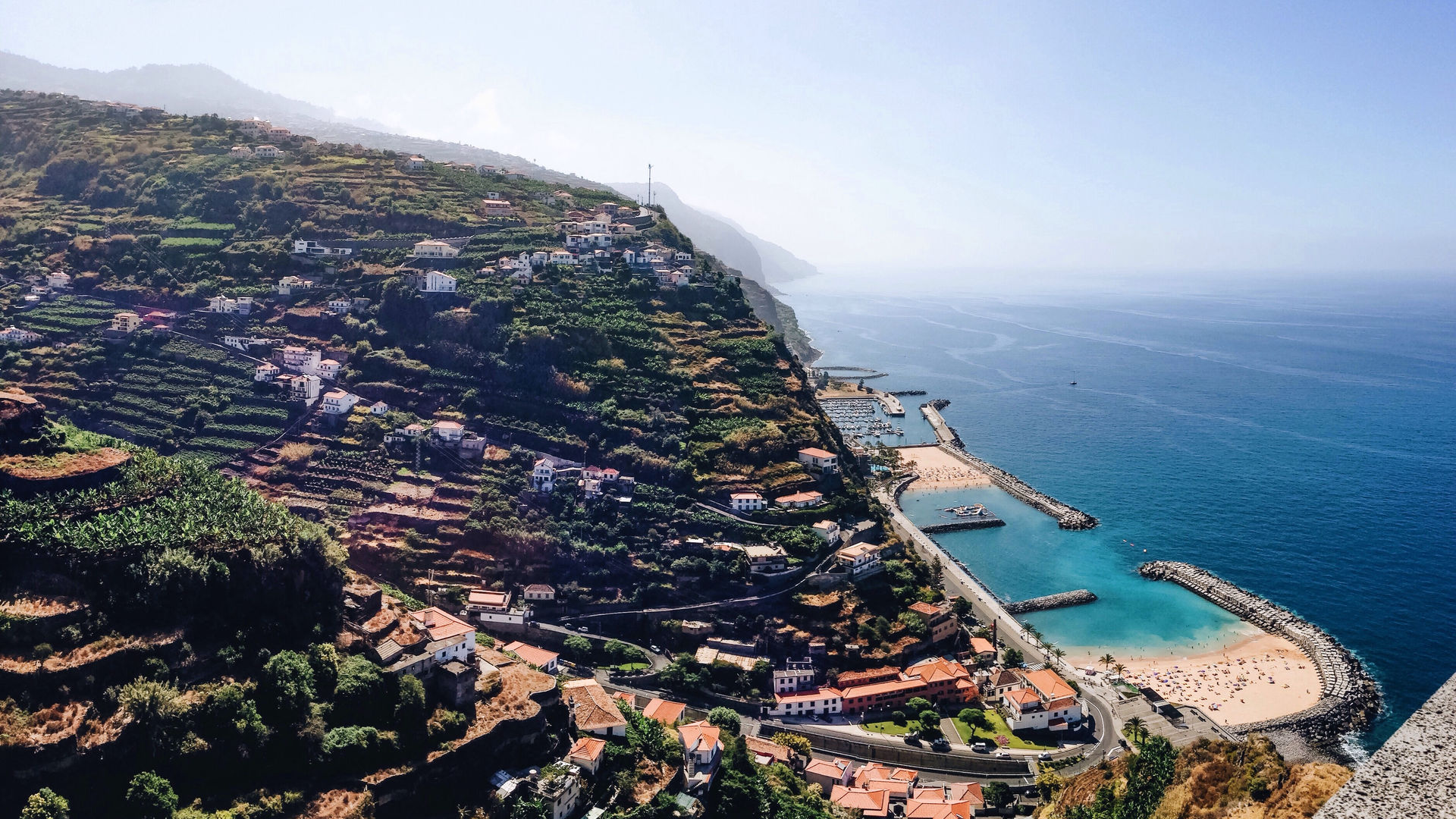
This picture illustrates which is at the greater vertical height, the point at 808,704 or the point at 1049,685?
the point at 1049,685

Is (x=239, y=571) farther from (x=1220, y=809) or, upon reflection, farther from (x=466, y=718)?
(x=1220, y=809)

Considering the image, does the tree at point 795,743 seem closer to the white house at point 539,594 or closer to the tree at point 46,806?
the white house at point 539,594

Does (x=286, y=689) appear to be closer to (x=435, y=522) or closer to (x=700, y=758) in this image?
(x=700, y=758)

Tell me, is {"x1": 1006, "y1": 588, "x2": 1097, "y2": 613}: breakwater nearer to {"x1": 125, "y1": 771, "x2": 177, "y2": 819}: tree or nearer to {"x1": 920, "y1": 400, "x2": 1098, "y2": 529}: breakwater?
{"x1": 920, "y1": 400, "x2": 1098, "y2": 529}: breakwater

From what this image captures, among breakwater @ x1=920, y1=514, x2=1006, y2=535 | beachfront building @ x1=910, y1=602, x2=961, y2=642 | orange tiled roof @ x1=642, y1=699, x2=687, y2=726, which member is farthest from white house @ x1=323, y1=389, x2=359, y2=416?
breakwater @ x1=920, y1=514, x2=1006, y2=535

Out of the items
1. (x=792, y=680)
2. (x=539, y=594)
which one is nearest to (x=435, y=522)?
(x=539, y=594)

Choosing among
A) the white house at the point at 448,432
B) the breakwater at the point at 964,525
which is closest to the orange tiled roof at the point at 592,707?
the white house at the point at 448,432

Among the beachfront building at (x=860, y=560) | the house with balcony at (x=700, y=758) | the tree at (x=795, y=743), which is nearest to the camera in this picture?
the house with balcony at (x=700, y=758)
